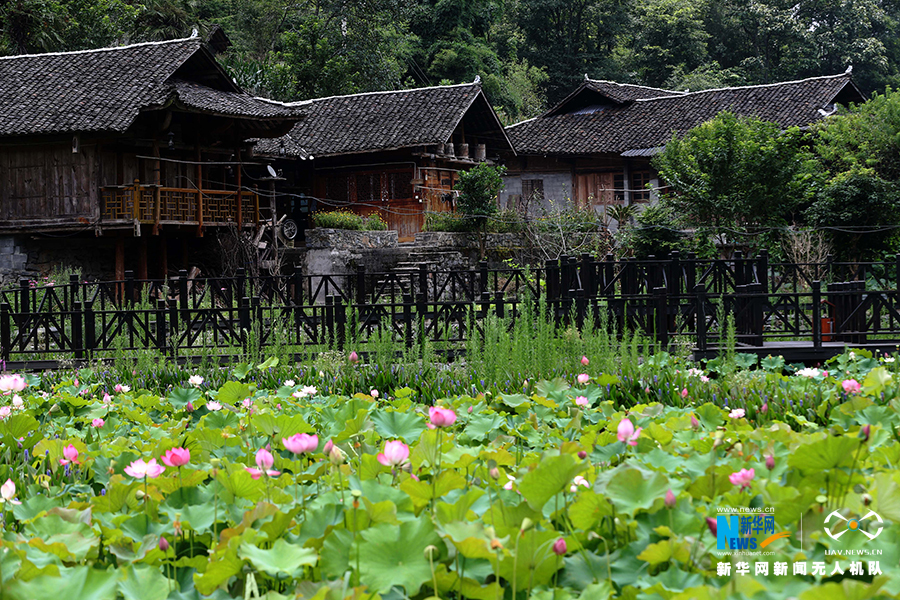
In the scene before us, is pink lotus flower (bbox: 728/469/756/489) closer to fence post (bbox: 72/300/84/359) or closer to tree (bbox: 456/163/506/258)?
fence post (bbox: 72/300/84/359)

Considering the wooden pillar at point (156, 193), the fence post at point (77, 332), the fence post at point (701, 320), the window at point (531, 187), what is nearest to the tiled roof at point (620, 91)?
the window at point (531, 187)

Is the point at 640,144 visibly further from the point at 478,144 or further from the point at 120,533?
the point at 120,533

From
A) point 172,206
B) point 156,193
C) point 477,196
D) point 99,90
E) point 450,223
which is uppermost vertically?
point 99,90

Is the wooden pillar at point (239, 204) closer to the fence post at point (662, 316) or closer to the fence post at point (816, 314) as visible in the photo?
the fence post at point (662, 316)

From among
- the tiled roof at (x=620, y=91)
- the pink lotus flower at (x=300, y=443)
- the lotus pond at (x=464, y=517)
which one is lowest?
the lotus pond at (x=464, y=517)

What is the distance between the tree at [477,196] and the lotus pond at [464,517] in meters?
21.3

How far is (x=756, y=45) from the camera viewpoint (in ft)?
135

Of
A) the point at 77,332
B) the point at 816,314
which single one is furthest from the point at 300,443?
the point at 77,332

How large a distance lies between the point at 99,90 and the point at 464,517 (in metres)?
20.1

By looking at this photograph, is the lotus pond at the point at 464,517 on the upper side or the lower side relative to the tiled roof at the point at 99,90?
lower

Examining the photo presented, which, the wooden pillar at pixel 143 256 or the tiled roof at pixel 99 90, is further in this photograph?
Result: the wooden pillar at pixel 143 256

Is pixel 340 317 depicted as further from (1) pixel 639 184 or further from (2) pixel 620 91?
(2) pixel 620 91

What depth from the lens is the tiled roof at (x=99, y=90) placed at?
18.7 metres

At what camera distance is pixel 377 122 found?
26297mm
